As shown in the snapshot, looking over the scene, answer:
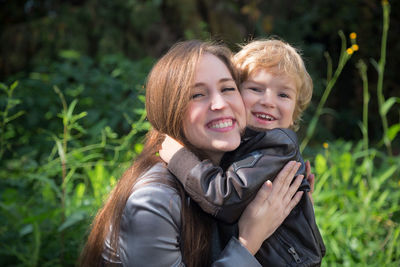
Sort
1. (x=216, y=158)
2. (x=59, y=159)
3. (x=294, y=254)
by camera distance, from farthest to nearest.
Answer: (x=59, y=159) → (x=216, y=158) → (x=294, y=254)

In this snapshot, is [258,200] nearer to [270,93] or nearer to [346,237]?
[270,93]

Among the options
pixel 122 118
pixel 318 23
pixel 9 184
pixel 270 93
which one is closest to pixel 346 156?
pixel 270 93

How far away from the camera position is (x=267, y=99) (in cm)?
205

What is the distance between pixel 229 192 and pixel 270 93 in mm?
745

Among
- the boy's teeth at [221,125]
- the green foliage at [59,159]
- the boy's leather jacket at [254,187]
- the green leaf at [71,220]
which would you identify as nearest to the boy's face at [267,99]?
the boy's leather jacket at [254,187]

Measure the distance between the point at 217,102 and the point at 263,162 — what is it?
0.94 feet

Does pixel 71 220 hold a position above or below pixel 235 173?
below

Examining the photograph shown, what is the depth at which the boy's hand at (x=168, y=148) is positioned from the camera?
163 cm

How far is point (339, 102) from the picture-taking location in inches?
307

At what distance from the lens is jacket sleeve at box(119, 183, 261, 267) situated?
4.57 feet

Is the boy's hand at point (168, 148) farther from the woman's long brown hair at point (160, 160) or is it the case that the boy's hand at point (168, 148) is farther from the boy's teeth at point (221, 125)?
the boy's teeth at point (221, 125)

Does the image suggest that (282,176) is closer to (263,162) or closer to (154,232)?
(263,162)

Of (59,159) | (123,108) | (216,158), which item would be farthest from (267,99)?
(123,108)

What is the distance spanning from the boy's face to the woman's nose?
0.43m
